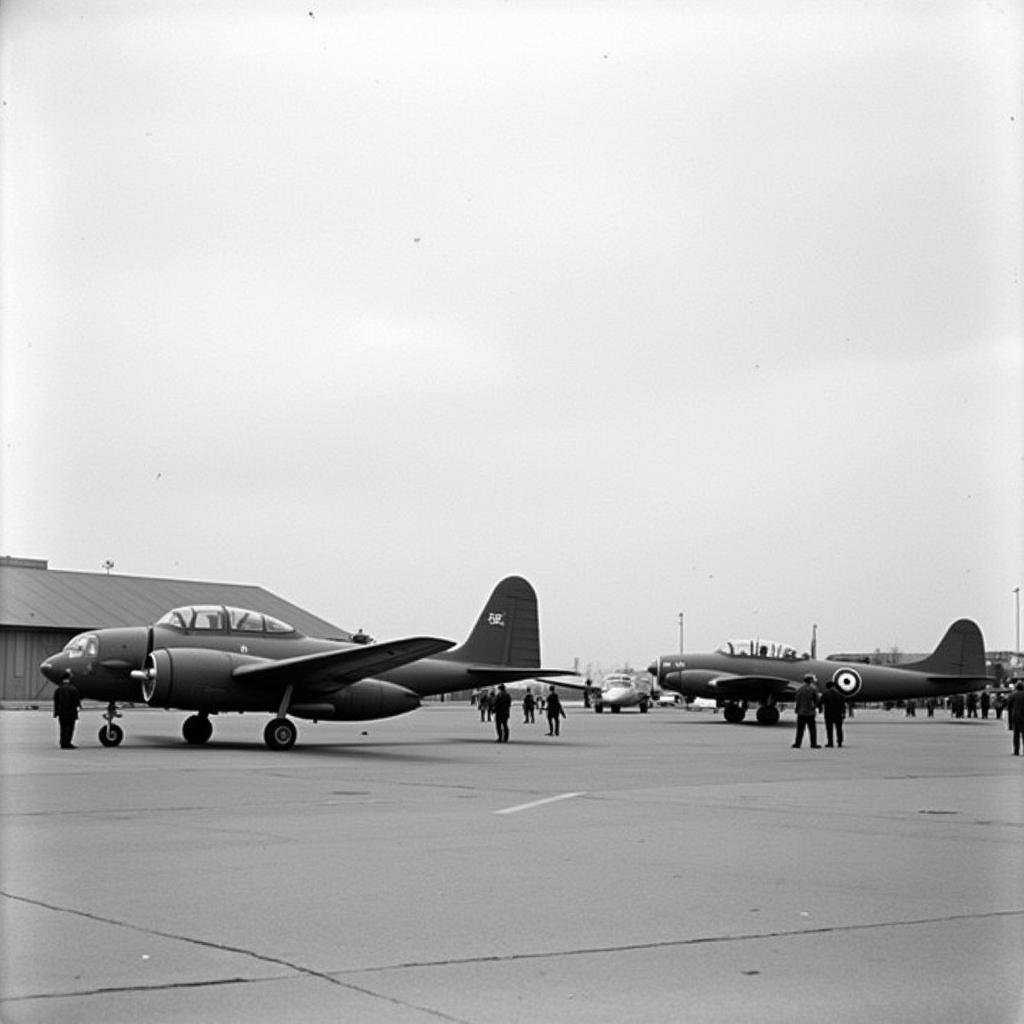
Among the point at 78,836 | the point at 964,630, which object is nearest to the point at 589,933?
the point at 78,836

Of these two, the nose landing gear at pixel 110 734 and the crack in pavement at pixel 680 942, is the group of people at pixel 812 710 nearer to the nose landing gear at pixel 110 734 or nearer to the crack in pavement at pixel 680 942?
the nose landing gear at pixel 110 734

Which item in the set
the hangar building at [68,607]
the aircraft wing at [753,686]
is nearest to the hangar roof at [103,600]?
the hangar building at [68,607]

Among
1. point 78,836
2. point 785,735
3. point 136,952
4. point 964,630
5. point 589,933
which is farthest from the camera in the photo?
point 964,630

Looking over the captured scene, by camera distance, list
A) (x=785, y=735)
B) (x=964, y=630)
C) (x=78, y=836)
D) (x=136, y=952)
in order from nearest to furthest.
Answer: (x=136, y=952), (x=78, y=836), (x=785, y=735), (x=964, y=630)

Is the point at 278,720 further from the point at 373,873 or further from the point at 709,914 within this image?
the point at 709,914

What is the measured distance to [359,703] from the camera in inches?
1020

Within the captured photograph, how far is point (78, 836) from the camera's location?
35.6 ft

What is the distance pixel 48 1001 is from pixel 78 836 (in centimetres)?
569

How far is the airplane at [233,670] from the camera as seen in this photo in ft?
78.7

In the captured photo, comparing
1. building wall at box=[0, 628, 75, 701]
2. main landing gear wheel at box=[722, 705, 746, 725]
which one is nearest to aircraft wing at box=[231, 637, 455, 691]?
main landing gear wheel at box=[722, 705, 746, 725]

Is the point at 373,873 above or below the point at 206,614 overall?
below

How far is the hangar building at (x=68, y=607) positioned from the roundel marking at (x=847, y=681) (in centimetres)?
4135

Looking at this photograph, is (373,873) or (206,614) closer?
(373,873)

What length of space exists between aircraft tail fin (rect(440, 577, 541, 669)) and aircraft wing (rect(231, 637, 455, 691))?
241 inches
